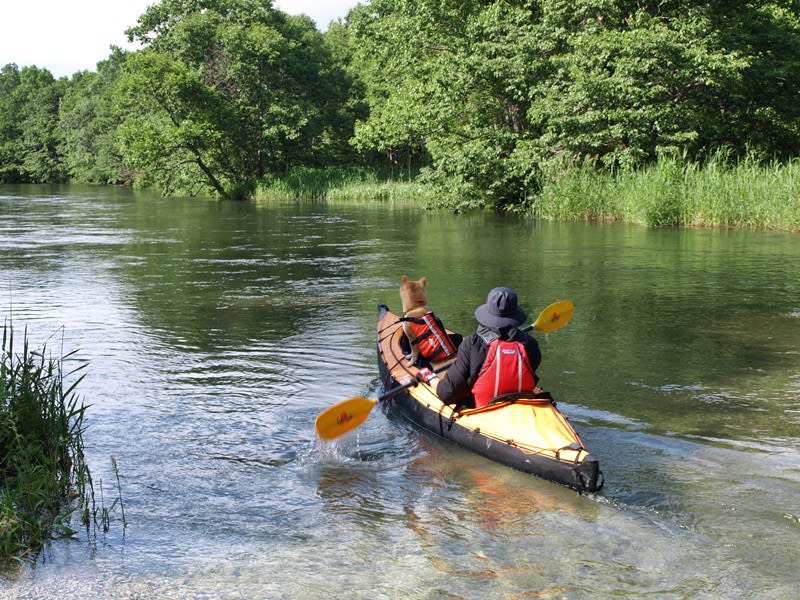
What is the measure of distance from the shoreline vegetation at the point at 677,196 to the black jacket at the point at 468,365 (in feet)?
47.5

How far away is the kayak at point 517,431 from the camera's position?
5.16 metres

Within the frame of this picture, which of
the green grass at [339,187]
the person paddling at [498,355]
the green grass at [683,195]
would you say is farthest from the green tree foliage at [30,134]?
the person paddling at [498,355]

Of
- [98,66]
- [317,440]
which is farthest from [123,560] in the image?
[98,66]

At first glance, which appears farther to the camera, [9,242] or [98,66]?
[98,66]

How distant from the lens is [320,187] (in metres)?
37.6

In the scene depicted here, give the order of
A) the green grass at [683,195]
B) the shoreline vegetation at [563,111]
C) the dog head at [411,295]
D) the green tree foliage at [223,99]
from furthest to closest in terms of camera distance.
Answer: the green tree foliage at [223,99] → the shoreline vegetation at [563,111] → the green grass at [683,195] → the dog head at [411,295]

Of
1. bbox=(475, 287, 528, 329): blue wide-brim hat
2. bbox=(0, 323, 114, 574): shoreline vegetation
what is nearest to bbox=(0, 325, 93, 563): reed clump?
bbox=(0, 323, 114, 574): shoreline vegetation

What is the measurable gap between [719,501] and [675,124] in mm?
18213

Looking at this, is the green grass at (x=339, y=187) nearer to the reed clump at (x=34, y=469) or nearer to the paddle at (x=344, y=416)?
the paddle at (x=344, y=416)

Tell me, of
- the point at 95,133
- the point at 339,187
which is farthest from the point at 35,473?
the point at 95,133

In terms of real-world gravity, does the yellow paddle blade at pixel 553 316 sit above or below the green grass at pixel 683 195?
below

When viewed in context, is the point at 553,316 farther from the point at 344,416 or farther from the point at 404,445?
the point at 344,416

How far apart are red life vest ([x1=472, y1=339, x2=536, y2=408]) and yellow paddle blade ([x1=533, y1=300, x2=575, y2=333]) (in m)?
1.65

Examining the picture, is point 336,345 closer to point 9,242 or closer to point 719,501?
point 719,501
